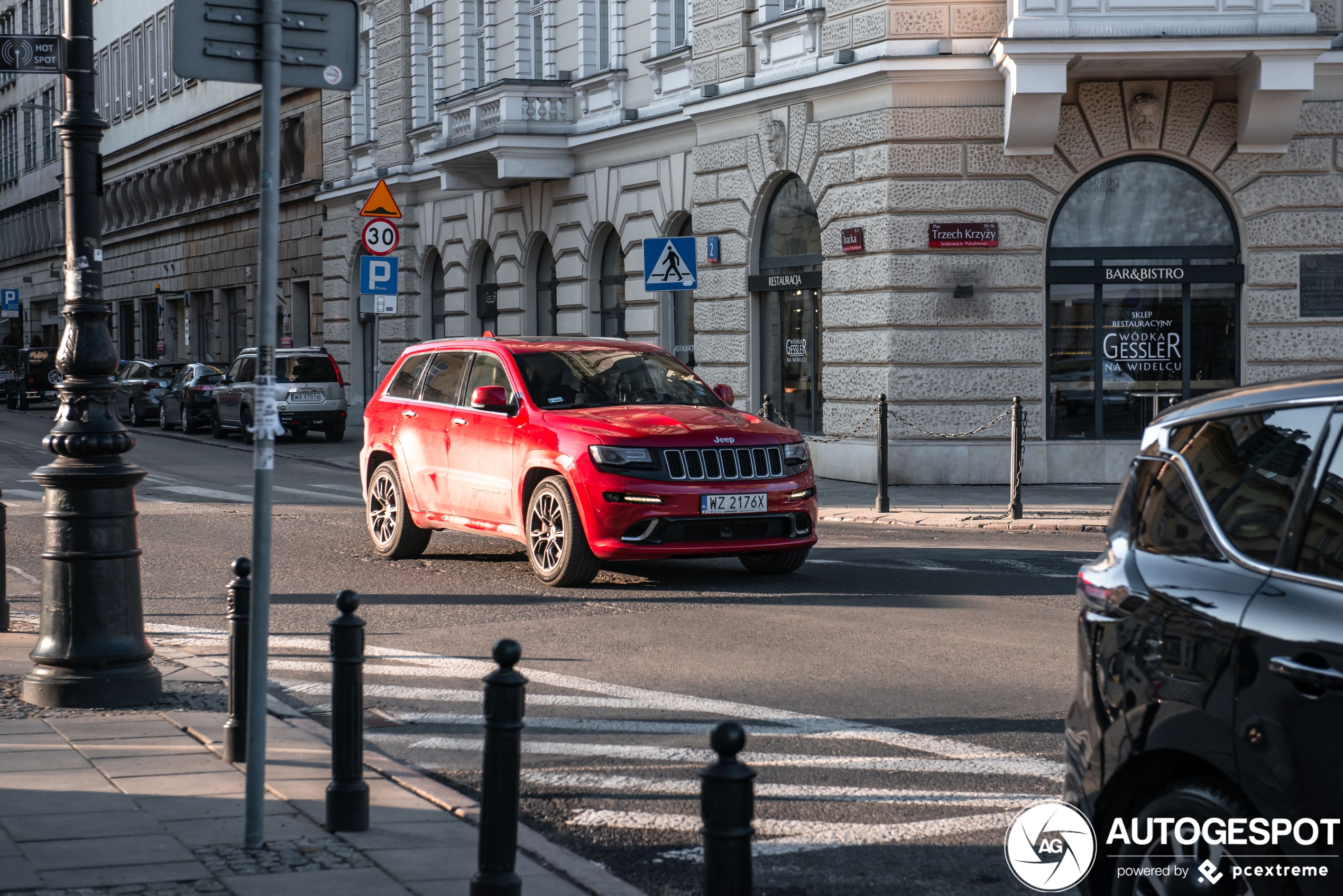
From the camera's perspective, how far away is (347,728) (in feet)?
17.2

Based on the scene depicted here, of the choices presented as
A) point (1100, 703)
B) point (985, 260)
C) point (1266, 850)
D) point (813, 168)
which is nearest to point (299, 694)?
point (1100, 703)

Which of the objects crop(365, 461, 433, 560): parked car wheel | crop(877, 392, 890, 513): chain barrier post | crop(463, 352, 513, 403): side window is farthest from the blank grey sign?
crop(877, 392, 890, 513): chain barrier post

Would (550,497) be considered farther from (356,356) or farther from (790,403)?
(356,356)

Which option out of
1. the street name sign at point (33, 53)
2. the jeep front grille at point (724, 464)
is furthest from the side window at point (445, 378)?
the street name sign at point (33, 53)

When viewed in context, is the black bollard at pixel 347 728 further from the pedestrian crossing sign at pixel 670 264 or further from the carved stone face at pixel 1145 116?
the carved stone face at pixel 1145 116

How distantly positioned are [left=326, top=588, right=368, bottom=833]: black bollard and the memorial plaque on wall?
16.5 m

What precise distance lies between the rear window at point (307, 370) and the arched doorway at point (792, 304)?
33.8 feet

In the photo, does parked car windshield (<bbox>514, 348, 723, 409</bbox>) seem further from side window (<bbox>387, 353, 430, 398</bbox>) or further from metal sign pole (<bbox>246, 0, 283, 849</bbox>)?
metal sign pole (<bbox>246, 0, 283, 849</bbox>)

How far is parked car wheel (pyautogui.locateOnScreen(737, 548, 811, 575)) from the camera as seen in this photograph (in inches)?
458

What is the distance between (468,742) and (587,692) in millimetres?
967

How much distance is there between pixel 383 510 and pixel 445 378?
4.16ft

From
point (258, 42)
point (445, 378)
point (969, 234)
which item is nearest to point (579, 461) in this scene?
point (445, 378)

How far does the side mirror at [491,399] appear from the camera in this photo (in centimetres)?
1163

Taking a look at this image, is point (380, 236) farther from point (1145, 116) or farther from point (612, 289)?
point (1145, 116)
